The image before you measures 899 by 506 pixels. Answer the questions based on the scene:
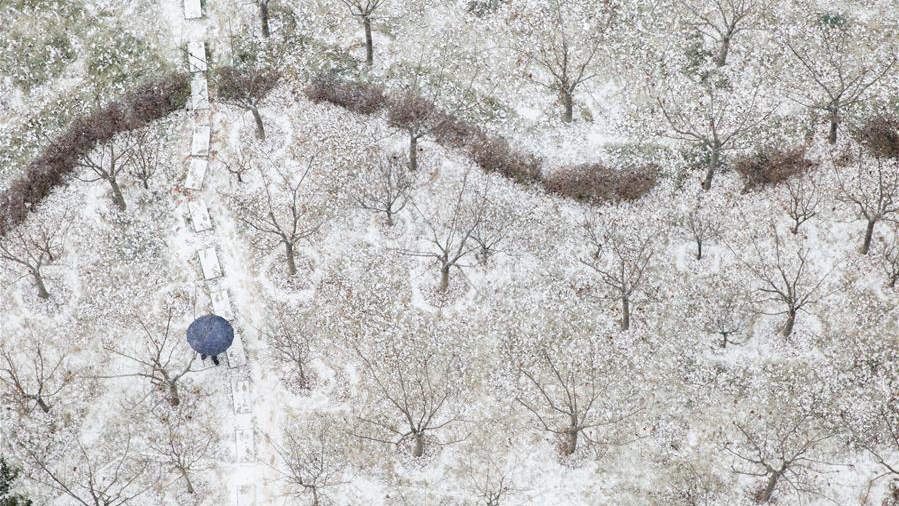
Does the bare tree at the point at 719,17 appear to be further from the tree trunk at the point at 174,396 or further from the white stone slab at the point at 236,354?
the tree trunk at the point at 174,396

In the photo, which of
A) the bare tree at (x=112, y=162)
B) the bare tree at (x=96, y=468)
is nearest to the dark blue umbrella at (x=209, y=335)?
the bare tree at (x=96, y=468)

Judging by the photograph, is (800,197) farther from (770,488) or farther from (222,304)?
(222,304)

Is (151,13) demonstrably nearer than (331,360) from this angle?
No

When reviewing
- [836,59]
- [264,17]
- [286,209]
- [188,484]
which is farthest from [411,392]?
[836,59]

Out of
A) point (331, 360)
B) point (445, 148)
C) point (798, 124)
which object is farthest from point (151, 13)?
point (798, 124)

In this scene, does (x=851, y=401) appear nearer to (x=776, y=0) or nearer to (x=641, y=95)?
(x=641, y=95)

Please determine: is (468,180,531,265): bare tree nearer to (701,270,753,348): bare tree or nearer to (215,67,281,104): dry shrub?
(701,270,753,348): bare tree

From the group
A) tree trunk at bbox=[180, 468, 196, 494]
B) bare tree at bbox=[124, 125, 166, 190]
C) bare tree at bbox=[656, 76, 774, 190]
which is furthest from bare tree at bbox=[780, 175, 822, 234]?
bare tree at bbox=[124, 125, 166, 190]
